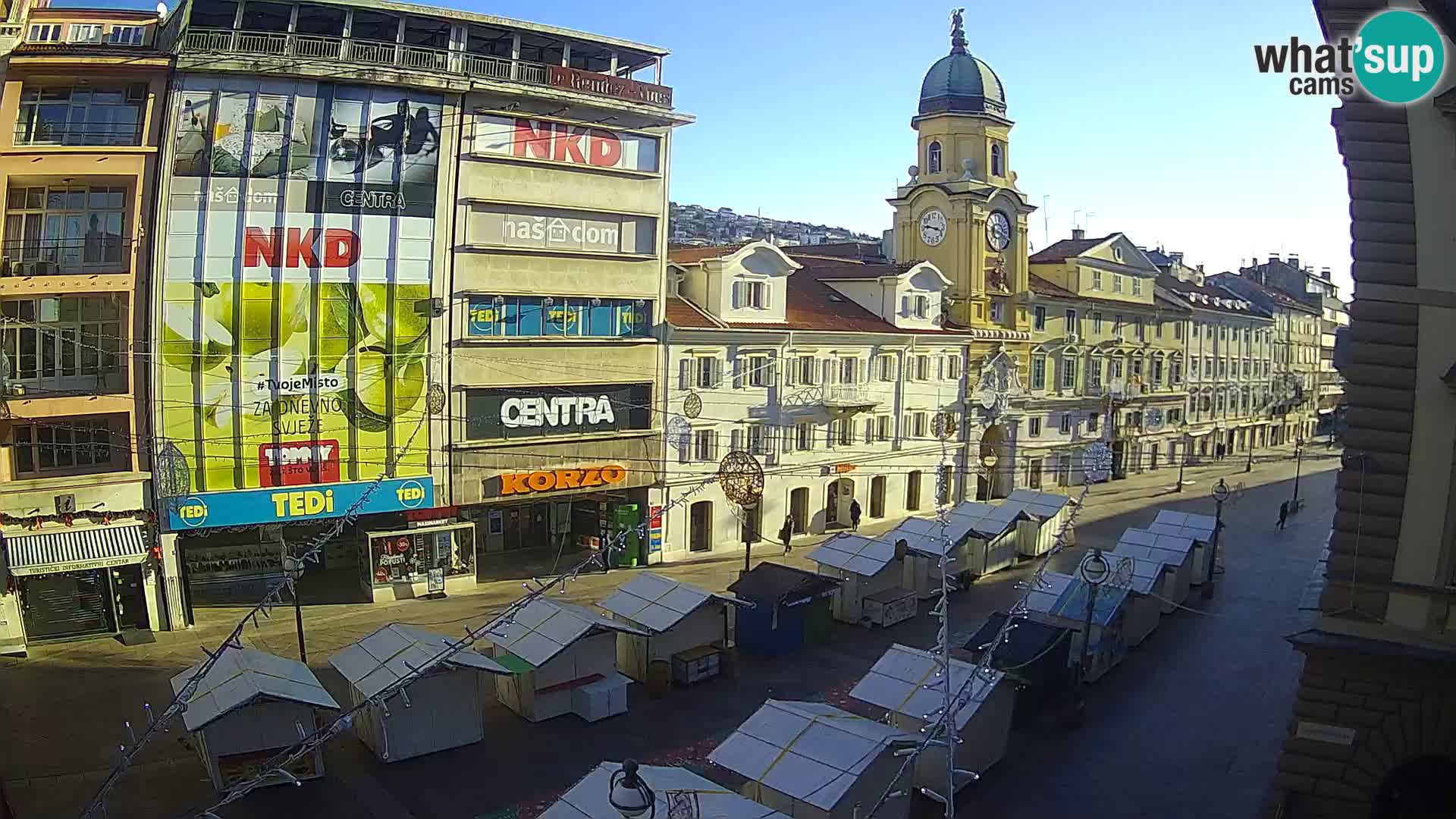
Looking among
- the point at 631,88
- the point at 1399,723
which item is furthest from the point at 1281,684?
the point at 631,88

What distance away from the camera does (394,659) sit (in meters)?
21.4

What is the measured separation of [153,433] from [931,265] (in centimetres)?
3306

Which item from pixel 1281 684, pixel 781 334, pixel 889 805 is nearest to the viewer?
pixel 889 805

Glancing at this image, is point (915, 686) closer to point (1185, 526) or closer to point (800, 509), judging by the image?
point (1185, 526)

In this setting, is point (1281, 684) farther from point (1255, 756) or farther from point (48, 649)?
point (48, 649)

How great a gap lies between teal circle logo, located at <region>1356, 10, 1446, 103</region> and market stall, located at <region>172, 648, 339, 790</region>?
65.2 ft

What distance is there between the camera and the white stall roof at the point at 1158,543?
3186 cm

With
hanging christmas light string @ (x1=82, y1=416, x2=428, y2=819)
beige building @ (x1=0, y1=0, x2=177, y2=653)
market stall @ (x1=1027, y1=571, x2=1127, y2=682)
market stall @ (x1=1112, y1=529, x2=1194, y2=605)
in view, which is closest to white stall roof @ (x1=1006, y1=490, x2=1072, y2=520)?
market stall @ (x1=1112, y1=529, x2=1194, y2=605)

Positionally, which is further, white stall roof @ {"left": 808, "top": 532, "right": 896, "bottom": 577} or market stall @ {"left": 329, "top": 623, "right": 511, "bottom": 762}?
white stall roof @ {"left": 808, "top": 532, "right": 896, "bottom": 577}

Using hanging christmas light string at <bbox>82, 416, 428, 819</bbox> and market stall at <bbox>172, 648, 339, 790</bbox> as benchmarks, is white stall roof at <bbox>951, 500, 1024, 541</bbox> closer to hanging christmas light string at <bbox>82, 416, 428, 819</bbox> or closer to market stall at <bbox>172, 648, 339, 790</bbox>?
hanging christmas light string at <bbox>82, 416, 428, 819</bbox>

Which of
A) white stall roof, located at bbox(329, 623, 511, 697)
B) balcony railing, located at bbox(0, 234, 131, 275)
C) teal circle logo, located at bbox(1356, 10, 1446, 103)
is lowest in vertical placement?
white stall roof, located at bbox(329, 623, 511, 697)

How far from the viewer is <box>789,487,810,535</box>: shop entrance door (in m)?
43.3

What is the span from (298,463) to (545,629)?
1142 cm

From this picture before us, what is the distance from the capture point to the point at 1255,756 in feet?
71.0
